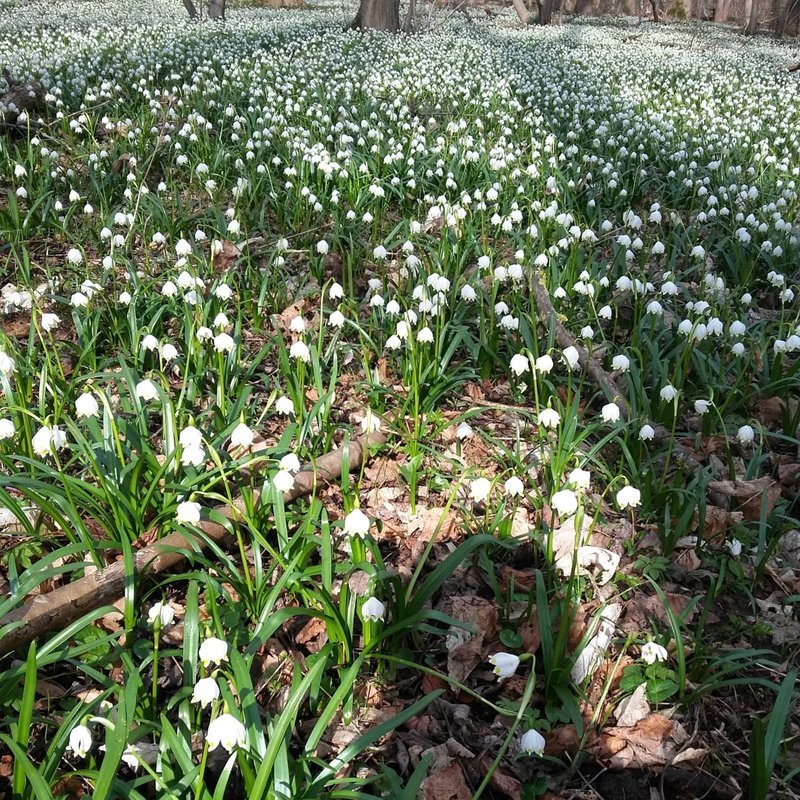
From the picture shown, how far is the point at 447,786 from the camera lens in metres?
1.74

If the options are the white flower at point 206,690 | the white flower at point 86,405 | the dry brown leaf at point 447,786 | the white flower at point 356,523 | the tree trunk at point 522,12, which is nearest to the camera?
the white flower at point 206,690

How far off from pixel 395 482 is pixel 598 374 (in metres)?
1.21

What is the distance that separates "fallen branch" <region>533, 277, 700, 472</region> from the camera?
291 cm

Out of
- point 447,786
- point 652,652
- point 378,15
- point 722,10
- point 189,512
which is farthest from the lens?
point 722,10

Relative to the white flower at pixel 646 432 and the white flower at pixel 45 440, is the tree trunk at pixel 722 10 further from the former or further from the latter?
the white flower at pixel 45 440

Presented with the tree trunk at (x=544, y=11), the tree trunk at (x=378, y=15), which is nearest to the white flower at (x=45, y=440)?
the tree trunk at (x=378, y=15)

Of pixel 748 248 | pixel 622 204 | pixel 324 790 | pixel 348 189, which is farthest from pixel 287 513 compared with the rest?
pixel 622 204

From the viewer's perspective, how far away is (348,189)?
543 cm

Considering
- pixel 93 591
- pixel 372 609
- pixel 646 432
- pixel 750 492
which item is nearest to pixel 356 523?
pixel 372 609

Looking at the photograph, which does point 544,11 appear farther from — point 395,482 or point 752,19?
point 395,482

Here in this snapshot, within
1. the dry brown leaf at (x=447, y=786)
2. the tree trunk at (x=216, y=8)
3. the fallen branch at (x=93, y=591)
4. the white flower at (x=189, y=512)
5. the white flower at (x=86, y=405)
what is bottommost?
the dry brown leaf at (x=447, y=786)

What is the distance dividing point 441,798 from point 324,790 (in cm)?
34

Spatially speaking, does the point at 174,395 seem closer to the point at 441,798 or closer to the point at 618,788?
the point at 441,798

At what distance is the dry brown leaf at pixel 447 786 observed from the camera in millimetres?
1723
